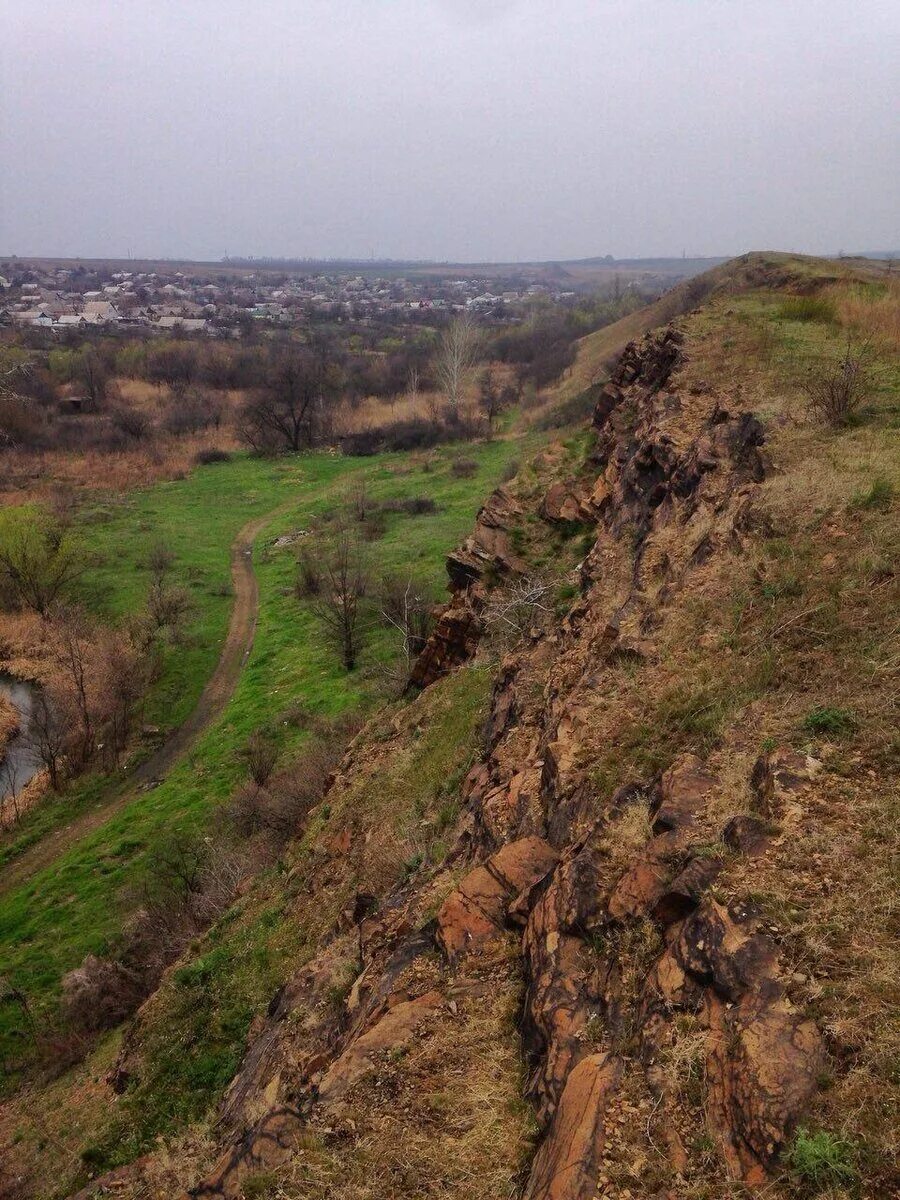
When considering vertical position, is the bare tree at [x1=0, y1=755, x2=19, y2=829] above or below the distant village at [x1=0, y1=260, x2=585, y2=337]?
below

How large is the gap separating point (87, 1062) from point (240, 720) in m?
14.1

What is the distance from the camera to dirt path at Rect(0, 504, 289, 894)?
21266 millimetres

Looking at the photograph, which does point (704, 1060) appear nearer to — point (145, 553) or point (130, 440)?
point (145, 553)

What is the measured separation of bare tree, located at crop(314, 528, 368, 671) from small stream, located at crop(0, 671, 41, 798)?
38.6ft

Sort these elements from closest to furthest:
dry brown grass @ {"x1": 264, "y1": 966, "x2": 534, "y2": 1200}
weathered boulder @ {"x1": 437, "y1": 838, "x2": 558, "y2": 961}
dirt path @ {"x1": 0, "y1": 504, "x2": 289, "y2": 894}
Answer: dry brown grass @ {"x1": 264, "y1": 966, "x2": 534, "y2": 1200} < weathered boulder @ {"x1": 437, "y1": 838, "x2": 558, "y2": 961} < dirt path @ {"x1": 0, "y1": 504, "x2": 289, "y2": 894}

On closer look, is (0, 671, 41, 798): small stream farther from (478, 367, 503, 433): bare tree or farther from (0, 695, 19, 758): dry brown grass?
(478, 367, 503, 433): bare tree

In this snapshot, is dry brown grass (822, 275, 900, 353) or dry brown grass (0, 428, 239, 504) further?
dry brown grass (0, 428, 239, 504)

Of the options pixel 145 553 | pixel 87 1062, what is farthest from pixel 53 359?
pixel 87 1062

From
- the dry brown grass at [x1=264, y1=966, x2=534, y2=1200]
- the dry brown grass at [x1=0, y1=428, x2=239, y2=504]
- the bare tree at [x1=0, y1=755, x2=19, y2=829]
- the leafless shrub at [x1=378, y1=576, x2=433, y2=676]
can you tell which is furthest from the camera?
the dry brown grass at [x1=0, y1=428, x2=239, y2=504]

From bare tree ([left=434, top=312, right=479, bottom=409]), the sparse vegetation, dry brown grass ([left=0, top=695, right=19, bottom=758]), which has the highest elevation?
bare tree ([left=434, top=312, right=479, bottom=409])

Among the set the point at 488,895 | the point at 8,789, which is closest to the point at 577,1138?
the point at 488,895

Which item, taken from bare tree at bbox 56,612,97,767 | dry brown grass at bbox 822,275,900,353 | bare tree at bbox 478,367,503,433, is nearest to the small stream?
bare tree at bbox 56,612,97,767

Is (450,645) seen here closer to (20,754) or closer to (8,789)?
(8,789)

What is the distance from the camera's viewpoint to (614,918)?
5695 millimetres
